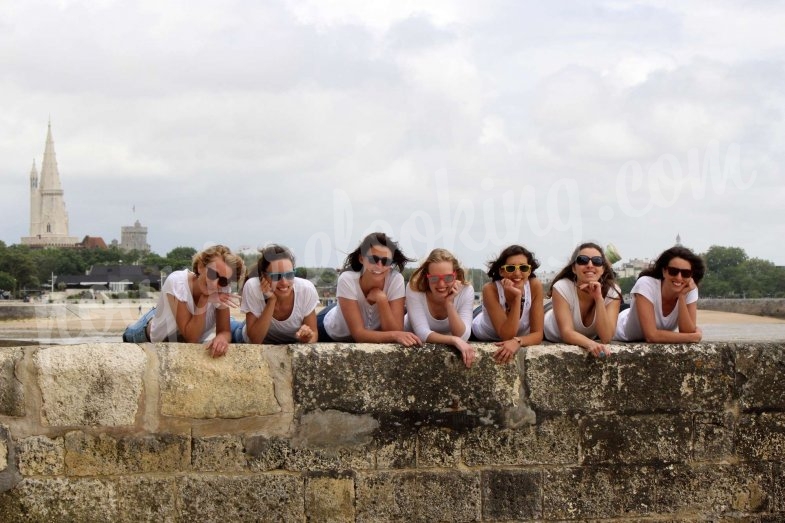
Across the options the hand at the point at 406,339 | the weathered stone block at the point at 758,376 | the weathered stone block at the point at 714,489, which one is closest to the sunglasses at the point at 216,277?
the hand at the point at 406,339

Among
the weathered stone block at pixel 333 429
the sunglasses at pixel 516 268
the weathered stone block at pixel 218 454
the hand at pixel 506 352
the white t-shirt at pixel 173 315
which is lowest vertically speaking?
the weathered stone block at pixel 218 454

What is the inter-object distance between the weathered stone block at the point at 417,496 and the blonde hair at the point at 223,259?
125cm

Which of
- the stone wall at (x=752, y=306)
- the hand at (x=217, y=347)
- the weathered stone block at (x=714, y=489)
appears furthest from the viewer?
the stone wall at (x=752, y=306)

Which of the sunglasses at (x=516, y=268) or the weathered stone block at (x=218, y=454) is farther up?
the sunglasses at (x=516, y=268)

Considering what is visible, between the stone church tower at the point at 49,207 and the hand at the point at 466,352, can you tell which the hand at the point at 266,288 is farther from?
the stone church tower at the point at 49,207

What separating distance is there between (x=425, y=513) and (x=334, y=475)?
0.47 meters

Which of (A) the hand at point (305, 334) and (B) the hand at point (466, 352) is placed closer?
(B) the hand at point (466, 352)

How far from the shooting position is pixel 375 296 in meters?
4.62

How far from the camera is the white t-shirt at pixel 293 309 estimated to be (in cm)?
457

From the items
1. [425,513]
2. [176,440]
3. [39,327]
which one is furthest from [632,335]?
[39,327]

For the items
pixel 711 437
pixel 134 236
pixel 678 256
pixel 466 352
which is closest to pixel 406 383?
pixel 466 352

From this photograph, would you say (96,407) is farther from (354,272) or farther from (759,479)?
(759,479)

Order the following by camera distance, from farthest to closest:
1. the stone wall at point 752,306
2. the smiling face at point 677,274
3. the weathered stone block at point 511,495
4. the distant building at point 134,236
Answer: the distant building at point 134,236
the stone wall at point 752,306
the smiling face at point 677,274
the weathered stone block at point 511,495

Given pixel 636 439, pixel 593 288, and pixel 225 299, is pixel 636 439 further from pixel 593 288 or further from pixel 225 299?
pixel 225 299
